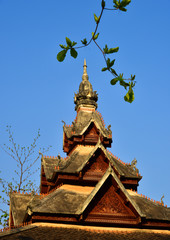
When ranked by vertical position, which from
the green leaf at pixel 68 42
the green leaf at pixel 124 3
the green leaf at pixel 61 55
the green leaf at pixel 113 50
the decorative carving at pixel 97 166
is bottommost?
the green leaf at pixel 61 55

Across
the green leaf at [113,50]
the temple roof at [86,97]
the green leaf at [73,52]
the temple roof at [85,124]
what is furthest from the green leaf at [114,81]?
the temple roof at [86,97]

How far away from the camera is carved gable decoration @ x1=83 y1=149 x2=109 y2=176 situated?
59.4ft

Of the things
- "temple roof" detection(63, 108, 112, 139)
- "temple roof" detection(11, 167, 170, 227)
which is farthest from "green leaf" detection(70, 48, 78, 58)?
"temple roof" detection(63, 108, 112, 139)

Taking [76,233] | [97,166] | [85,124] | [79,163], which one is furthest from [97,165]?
[76,233]

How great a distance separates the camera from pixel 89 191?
17297 mm

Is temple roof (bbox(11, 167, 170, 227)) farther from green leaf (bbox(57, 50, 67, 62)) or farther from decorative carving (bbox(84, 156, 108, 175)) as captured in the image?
green leaf (bbox(57, 50, 67, 62))

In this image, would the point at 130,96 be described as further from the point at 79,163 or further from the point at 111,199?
the point at 79,163

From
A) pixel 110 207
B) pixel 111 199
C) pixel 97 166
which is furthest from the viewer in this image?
pixel 97 166

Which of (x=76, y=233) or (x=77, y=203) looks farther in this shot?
(x=77, y=203)

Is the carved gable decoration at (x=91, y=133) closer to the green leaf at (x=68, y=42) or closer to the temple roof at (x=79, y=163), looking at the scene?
the temple roof at (x=79, y=163)

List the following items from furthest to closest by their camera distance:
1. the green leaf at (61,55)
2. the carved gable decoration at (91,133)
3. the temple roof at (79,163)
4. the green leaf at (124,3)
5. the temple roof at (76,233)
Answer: the carved gable decoration at (91,133)
the temple roof at (79,163)
the temple roof at (76,233)
the green leaf at (61,55)
the green leaf at (124,3)

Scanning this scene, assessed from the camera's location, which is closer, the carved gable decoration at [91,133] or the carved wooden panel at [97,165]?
the carved wooden panel at [97,165]

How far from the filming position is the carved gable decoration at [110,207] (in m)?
15.5

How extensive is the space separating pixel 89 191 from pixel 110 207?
1.83 metres
